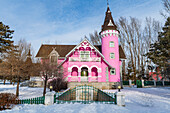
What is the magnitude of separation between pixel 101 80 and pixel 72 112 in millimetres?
14542

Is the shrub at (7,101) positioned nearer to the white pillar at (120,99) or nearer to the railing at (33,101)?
the railing at (33,101)

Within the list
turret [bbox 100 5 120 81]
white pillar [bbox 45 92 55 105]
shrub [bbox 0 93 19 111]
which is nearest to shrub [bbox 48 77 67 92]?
white pillar [bbox 45 92 55 105]

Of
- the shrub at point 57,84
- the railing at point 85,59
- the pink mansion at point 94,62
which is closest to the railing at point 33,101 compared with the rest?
the shrub at point 57,84

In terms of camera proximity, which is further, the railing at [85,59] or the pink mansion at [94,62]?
the railing at [85,59]

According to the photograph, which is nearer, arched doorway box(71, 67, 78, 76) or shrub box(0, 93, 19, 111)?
shrub box(0, 93, 19, 111)

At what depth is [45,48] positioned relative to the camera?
26.9 meters

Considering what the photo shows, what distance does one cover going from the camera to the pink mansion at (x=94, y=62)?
2039 centimetres

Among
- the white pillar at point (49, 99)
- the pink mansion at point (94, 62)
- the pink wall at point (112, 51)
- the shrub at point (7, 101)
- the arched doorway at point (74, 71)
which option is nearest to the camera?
the shrub at point (7, 101)

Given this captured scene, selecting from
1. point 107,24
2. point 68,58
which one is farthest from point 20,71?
point 107,24

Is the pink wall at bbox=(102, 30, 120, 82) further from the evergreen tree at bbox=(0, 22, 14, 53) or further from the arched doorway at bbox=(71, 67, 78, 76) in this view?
the evergreen tree at bbox=(0, 22, 14, 53)

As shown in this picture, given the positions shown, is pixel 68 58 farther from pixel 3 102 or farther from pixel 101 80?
pixel 3 102

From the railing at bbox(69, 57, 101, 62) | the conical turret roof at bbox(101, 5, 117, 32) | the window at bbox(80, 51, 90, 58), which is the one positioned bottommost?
the railing at bbox(69, 57, 101, 62)

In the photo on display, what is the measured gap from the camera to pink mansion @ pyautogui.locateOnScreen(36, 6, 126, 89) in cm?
2039

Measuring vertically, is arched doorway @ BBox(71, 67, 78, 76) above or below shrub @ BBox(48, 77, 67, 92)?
above
